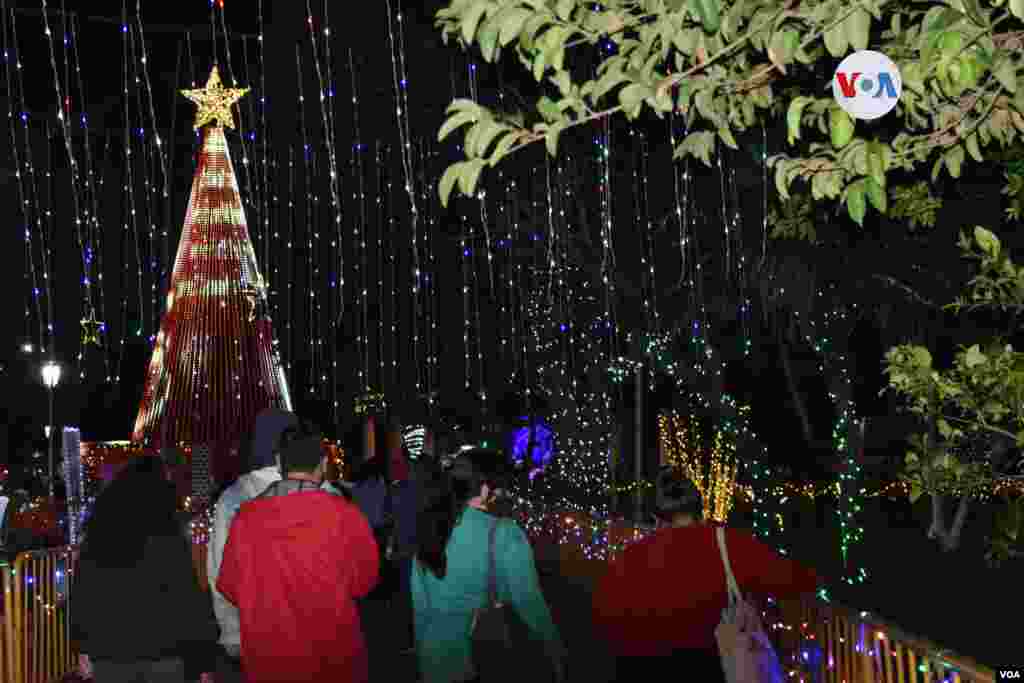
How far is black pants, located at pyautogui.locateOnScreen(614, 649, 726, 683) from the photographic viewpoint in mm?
5184

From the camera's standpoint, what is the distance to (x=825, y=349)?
20922 millimetres

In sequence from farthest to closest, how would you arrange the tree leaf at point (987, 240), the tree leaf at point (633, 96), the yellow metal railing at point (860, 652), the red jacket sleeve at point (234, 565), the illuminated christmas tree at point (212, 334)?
the illuminated christmas tree at point (212, 334) < the tree leaf at point (987, 240) < the red jacket sleeve at point (234, 565) < the yellow metal railing at point (860, 652) < the tree leaf at point (633, 96)

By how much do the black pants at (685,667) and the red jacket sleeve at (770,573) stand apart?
331mm

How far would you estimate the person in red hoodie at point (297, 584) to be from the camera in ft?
17.8

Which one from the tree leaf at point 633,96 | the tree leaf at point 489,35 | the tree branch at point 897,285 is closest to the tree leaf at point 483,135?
the tree leaf at point 489,35

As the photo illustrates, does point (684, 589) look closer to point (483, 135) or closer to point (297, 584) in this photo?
point (297, 584)

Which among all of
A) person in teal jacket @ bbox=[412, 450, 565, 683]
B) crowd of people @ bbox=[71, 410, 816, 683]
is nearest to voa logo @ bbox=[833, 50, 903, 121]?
crowd of people @ bbox=[71, 410, 816, 683]

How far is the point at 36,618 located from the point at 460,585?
4465 millimetres

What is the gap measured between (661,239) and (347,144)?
5.68 meters

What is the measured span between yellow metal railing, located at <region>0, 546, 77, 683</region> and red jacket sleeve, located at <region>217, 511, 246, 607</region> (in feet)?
10.2

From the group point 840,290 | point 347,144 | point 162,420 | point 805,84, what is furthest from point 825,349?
point 805,84

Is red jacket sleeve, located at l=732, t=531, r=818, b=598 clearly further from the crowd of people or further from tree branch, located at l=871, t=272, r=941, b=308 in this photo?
tree branch, located at l=871, t=272, r=941, b=308

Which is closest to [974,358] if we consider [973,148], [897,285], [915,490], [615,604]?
[915,490]

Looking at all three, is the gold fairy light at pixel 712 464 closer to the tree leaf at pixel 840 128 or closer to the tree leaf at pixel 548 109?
the tree leaf at pixel 548 109
